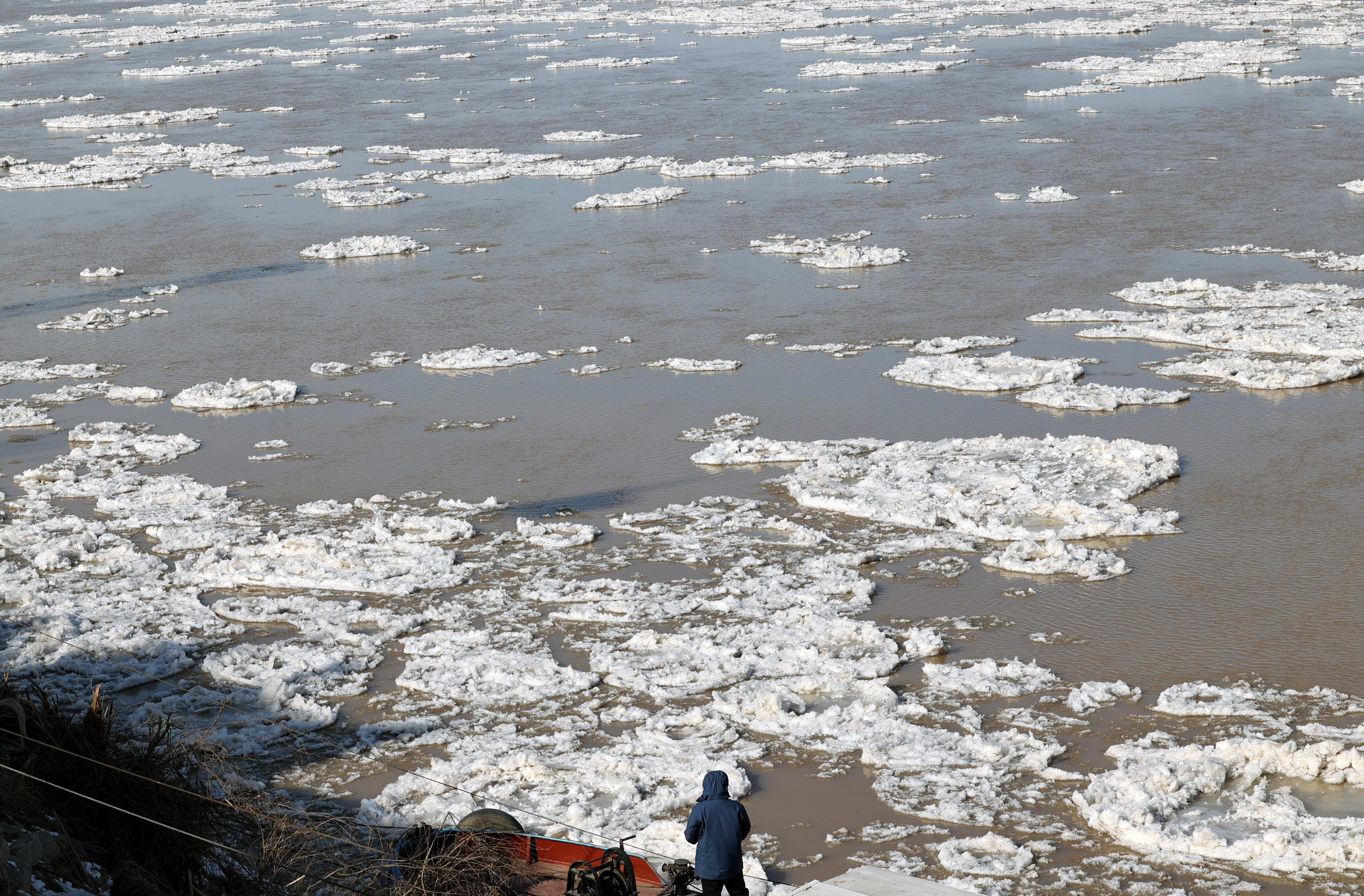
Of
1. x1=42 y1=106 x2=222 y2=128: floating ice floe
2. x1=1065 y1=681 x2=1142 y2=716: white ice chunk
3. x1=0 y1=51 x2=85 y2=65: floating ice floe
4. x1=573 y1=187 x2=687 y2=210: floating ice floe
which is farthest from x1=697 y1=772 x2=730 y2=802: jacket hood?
x1=0 y1=51 x2=85 y2=65: floating ice floe

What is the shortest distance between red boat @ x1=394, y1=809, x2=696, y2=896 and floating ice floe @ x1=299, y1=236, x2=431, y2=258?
48.8 ft

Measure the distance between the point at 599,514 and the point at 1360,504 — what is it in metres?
6.13

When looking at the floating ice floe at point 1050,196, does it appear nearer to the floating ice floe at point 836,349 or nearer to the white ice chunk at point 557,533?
the floating ice floe at point 836,349

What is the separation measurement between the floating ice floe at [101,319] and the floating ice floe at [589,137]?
12.4 meters

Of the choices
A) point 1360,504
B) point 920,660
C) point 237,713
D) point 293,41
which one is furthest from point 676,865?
point 293,41

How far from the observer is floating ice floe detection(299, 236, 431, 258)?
2075 cm

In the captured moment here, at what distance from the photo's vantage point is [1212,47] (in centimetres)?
3653

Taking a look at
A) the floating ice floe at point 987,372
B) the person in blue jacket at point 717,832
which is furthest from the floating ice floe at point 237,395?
the person in blue jacket at point 717,832

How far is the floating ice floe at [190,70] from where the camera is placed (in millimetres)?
44094

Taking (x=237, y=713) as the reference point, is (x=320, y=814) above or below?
above

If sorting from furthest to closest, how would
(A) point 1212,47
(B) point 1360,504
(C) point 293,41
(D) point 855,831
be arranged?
1. (C) point 293,41
2. (A) point 1212,47
3. (B) point 1360,504
4. (D) point 855,831

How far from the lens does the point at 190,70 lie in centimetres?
4494

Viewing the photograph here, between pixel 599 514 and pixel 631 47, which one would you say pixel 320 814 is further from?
pixel 631 47

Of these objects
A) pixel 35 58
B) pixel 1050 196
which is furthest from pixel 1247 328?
pixel 35 58
